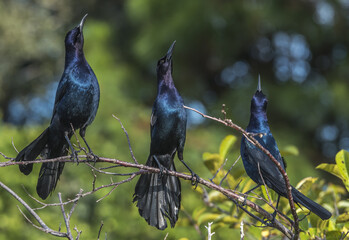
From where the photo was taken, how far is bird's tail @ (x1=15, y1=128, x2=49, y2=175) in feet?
7.13

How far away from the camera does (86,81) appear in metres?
2.46

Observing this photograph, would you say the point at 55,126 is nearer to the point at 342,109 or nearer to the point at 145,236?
the point at 145,236

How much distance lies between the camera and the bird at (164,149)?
8.13 feet

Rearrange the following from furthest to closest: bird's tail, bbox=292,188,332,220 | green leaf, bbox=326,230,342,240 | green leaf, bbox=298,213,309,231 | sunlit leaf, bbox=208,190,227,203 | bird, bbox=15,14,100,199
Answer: sunlit leaf, bbox=208,190,227,203 → bird, bbox=15,14,100,199 → green leaf, bbox=298,213,309,231 → green leaf, bbox=326,230,342,240 → bird's tail, bbox=292,188,332,220

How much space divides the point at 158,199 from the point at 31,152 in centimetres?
65

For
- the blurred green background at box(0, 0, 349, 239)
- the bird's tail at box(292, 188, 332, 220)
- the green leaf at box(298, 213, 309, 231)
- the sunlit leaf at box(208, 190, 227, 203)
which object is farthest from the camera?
the blurred green background at box(0, 0, 349, 239)

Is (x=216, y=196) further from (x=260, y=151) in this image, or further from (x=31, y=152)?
(x=31, y=152)

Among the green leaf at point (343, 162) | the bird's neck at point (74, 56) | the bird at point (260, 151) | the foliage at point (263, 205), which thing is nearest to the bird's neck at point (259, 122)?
the bird at point (260, 151)

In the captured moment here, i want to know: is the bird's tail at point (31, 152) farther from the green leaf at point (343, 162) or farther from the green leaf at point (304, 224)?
the green leaf at point (343, 162)

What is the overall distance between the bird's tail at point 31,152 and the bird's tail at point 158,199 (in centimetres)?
51

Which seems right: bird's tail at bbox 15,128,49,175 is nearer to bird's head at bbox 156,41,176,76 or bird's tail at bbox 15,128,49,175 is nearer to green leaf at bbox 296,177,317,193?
bird's head at bbox 156,41,176,76

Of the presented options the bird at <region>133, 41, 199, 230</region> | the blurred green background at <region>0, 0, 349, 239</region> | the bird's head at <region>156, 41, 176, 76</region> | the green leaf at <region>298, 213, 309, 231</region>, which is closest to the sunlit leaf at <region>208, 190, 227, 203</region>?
the bird at <region>133, 41, 199, 230</region>

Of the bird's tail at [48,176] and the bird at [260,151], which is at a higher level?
the bird at [260,151]

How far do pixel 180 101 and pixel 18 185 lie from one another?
290cm
